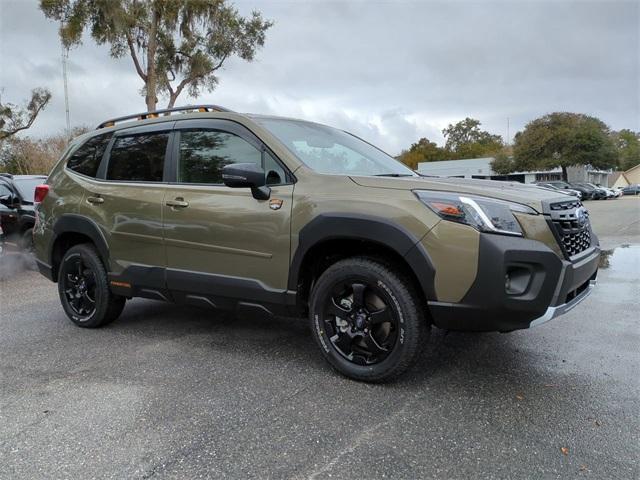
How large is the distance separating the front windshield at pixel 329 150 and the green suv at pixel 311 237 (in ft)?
0.06

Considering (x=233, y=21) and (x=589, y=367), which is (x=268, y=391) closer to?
(x=589, y=367)

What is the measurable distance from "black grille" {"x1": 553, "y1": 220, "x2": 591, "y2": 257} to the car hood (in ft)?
0.56

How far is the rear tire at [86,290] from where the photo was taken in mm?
4422

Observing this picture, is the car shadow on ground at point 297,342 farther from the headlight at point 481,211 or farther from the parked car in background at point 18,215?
the parked car in background at point 18,215

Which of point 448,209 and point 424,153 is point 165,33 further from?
point 424,153

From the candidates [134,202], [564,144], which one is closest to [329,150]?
[134,202]

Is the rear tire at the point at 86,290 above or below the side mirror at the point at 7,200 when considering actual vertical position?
below

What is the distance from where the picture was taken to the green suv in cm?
277

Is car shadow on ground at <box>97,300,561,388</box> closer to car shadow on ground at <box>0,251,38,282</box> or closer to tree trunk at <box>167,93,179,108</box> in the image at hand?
car shadow on ground at <box>0,251,38,282</box>

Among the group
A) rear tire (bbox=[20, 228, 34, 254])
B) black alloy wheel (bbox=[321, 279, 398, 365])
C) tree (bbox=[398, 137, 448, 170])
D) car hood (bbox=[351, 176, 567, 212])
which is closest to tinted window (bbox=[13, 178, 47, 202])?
rear tire (bbox=[20, 228, 34, 254])

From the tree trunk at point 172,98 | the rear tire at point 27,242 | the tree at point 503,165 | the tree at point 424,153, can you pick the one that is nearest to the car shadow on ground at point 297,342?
the rear tire at point 27,242

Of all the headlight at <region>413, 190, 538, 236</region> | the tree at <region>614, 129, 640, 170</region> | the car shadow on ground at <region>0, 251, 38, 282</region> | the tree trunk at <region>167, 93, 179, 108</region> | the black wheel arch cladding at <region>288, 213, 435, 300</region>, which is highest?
the tree at <region>614, 129, 640, 170</region>

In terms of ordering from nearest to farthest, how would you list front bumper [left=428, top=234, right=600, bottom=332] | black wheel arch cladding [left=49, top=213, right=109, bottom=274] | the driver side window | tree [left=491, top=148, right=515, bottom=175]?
1. front bumper [left=428, top=234, right=600, bottom=332]
2. the driver side window
3. black wheel arch cladding [left=49, top=213, right=109, bottom=274]
4. tree [left=491, top=148, right=515, bottom=175]

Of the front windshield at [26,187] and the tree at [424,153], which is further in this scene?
the tree at [424,153]
